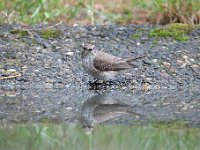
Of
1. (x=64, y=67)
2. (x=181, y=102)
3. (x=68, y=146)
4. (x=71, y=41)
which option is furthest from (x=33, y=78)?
(x=68, y=146)

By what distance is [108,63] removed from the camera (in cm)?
773

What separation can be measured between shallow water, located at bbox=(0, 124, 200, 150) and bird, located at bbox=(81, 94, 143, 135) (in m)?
0.16

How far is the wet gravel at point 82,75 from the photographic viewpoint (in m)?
6.74

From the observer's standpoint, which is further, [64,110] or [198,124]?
[64,110]

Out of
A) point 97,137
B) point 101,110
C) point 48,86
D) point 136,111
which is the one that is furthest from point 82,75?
point 97,137

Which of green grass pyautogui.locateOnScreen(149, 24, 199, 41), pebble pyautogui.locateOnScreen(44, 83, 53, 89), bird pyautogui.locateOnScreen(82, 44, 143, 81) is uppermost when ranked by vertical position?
green grass pyautogui.locateOnScreen(149, 24, 199, 41)

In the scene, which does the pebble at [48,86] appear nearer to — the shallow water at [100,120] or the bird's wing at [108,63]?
the shallow water at [100,120]

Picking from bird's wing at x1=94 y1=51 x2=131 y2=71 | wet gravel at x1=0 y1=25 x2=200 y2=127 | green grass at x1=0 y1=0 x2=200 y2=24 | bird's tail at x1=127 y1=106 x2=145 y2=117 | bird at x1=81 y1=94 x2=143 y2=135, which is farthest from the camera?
green grass at x1=0 y1=0 x2=200 y2=24

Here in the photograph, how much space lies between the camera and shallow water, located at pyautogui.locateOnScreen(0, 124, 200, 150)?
569cm

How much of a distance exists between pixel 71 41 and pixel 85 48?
87 centimetres

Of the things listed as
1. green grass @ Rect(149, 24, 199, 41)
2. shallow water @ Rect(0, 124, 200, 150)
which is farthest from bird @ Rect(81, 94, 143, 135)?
green grass @ Rect(149, 24, 199, 41)

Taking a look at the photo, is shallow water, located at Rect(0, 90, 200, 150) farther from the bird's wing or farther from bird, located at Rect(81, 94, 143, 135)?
the bird's wing

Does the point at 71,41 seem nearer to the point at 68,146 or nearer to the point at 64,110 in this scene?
the point at 64,110

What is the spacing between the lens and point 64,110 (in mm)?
6688
